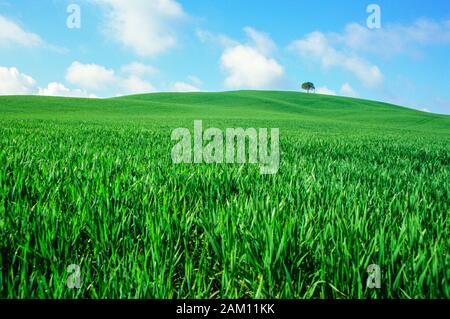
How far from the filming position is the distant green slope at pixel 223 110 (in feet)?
117

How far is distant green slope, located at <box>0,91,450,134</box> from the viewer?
117ft

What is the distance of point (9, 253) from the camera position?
1620 millimetres

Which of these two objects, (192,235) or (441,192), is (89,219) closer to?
(192,235)
